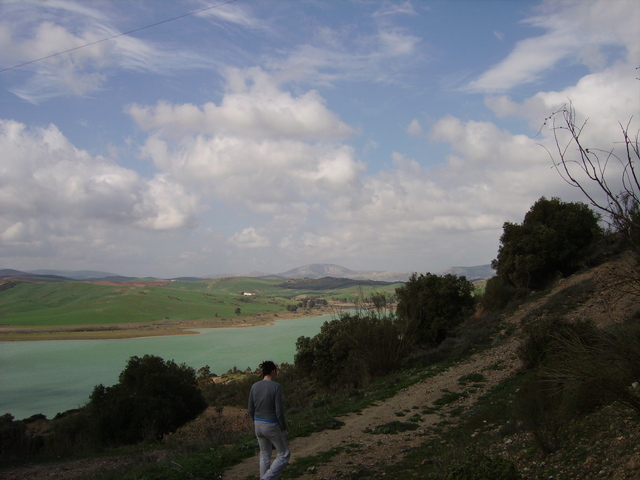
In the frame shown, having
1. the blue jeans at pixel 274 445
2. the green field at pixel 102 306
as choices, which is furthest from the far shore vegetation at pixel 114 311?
the blue jeans at pixel 274 445

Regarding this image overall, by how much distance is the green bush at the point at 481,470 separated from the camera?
4.08 m

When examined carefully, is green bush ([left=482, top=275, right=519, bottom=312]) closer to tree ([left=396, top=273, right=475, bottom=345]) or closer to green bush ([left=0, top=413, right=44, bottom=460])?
tree ([left=396, top=273, right=475, bottom=345])

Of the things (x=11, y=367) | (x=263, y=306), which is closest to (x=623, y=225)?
(x=11, y=367)

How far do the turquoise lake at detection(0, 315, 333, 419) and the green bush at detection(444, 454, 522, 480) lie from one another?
3702 centimetres

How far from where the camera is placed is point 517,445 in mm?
6156

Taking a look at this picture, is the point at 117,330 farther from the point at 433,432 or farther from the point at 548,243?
the point at 433,432

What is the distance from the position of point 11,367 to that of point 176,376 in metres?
48.5

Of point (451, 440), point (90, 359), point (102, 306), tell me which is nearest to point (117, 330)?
point (102, 306)

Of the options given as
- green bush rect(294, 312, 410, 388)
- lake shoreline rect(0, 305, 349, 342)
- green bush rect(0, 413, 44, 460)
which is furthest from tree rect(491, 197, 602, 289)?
lake shoreline rect(0, 305, 349, 342)

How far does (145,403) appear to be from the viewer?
18.0 metres

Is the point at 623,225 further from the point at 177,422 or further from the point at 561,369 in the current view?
the point at 177,422

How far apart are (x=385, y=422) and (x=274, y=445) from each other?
5530 mm

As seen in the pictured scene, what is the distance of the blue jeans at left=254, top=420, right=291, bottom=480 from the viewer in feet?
16.4

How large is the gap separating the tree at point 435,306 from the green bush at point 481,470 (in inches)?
739
